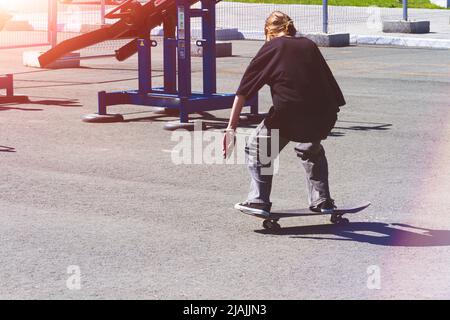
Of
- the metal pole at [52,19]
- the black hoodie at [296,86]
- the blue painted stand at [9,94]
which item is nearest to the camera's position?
the black hoodie at [296,86]

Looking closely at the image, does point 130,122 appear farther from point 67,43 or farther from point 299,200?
point 299,200

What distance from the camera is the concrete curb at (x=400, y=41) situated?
25797mm

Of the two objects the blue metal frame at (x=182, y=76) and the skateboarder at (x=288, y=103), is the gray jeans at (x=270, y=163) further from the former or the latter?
the blue metal frame at (x=182, y=76)

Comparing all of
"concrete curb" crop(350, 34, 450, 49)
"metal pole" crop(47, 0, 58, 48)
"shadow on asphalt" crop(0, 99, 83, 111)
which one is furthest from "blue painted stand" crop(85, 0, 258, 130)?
"concrete curb" crop(350, 34, 450, 49)

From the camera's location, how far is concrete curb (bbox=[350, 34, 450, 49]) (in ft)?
84.6

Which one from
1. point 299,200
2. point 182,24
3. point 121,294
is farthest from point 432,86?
point 121,294

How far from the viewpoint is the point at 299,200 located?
9.91 meters

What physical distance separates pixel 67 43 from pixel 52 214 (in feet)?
24.9

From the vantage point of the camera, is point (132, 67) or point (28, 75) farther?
point (132, 67)

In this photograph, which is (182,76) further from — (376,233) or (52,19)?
(52,19)

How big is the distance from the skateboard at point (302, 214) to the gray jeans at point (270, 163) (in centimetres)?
11

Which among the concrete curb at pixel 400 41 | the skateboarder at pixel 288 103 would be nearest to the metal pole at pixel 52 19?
the concrete curb at pixel 400 41

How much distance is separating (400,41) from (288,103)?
60.8 feet

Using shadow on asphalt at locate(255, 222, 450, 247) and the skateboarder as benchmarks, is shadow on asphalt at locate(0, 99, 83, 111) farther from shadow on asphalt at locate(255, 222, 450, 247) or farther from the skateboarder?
shadow on asphalt at locate(255, 222, 450, 247)
